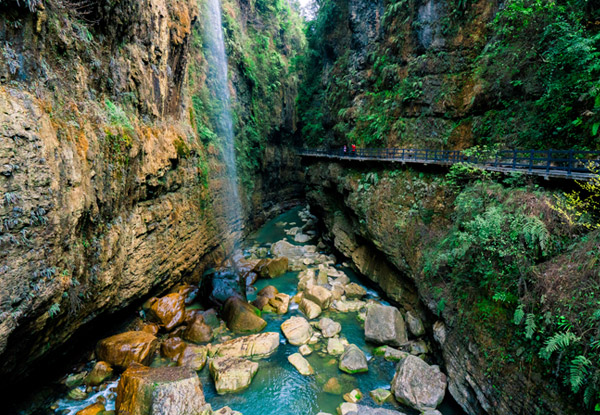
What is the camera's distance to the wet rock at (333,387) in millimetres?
8315

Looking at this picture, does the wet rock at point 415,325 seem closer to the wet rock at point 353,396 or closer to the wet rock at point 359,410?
the wet rock at point 353,396

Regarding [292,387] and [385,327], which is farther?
[385,327]

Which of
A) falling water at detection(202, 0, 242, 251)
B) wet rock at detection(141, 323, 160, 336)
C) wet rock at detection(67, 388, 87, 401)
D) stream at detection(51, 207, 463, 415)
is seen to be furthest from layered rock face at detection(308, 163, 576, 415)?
wet rock at detection(67, 388, 87, 401)

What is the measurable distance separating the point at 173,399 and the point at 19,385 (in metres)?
4.14

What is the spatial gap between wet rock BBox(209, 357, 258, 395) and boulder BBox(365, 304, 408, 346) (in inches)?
178

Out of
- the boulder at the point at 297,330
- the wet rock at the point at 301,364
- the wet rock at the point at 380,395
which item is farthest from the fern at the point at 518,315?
the boulder at the point at 297,330

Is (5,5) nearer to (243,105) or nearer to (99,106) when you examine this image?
(99,106)

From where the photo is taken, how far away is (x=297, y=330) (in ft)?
35.6

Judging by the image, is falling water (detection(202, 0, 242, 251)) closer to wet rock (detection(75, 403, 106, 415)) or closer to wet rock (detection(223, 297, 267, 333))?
wet rock (detection(223, 297, 267, 333))

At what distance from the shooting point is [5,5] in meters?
5.32

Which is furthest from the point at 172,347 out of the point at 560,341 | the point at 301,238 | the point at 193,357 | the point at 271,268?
the point at 301,238

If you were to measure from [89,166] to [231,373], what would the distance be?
7415mm

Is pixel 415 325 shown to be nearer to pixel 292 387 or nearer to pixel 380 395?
pixel 380 395

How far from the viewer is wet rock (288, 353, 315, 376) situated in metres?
9.10
